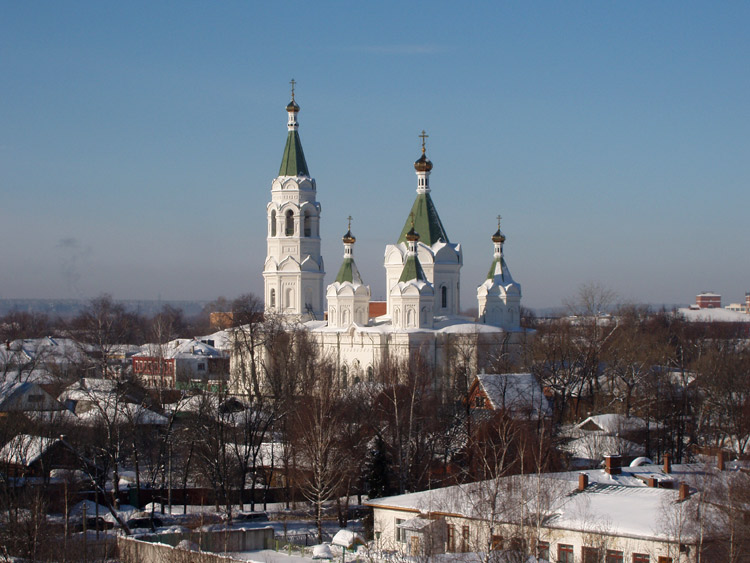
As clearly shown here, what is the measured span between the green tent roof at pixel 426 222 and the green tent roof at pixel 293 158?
5952mm

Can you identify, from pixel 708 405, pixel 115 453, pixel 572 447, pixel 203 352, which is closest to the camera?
pixel 115 453

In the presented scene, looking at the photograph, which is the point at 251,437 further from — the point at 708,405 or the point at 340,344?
the point at 340,344

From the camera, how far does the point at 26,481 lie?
2266 centimetres

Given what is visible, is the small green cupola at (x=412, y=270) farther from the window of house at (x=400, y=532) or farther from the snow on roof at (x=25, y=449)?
the window of house at (x=400, y=532)

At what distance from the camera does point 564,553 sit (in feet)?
53.8

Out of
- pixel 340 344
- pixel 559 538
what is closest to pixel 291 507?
pixel 559 538

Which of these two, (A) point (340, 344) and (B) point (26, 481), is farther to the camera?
(A) point (340, 344)

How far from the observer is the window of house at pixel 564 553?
16344 mm

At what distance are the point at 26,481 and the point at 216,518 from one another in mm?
4041

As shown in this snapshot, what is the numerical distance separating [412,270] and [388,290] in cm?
312

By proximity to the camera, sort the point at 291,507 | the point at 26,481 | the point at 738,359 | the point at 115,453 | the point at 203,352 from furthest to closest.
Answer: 1. the point at 203,352
2. the point at 738,359
3. the point at 291,507
4. the point at 115,453
5. the point at 26,481

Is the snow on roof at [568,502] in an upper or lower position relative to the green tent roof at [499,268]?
lower

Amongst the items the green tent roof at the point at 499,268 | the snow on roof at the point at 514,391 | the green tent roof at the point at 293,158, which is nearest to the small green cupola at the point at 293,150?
the green tent roof at the point at 293,158

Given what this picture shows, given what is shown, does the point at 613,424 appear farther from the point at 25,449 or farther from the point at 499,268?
the point at 499,268
